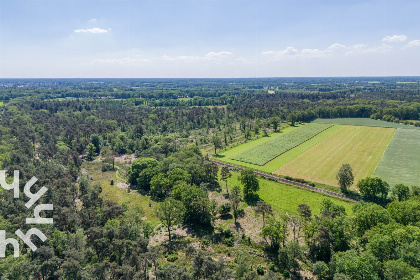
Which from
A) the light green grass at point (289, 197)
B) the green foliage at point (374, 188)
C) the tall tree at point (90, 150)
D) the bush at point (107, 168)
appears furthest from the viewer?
the tall tree at point (90, 150)

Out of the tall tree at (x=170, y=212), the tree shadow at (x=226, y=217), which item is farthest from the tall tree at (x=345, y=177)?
the tall tree at (x=170, y=212)

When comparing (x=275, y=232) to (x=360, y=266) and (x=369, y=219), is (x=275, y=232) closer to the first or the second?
(x=360, y=266)

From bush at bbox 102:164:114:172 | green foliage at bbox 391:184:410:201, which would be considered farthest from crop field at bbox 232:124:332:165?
bush at bbox 102:164:114:172

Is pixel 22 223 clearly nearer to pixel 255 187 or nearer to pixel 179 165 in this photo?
pixel 179 165

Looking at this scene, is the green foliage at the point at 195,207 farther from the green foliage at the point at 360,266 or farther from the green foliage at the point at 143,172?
the green foliage at the point at 360,266

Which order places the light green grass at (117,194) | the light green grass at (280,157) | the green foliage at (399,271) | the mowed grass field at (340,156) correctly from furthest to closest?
the light green grass at (280,157), the mowed grass field at (340,156), the light green grass at (117,194), the green foliage at (399,271)

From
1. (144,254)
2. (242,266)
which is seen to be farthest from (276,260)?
(144,254)

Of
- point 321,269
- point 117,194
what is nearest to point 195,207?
point 321,269
